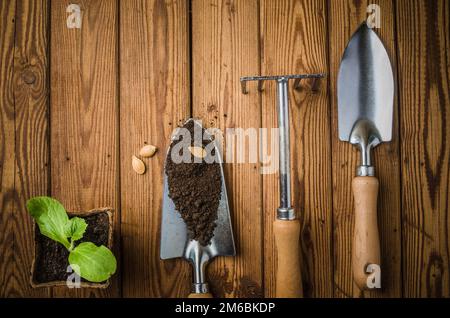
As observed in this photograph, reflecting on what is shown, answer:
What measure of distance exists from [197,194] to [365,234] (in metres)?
0.34

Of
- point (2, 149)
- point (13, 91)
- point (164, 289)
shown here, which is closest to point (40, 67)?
point (13, 91)

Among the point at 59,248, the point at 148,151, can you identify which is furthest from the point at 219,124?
the point at 59,248

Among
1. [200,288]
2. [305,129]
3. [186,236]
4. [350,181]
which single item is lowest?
[200,288]

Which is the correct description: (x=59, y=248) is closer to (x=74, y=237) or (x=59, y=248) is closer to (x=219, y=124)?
(x=74, y=237)

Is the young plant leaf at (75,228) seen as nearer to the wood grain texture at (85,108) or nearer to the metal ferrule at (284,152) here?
the wood grain texture at (85,108)

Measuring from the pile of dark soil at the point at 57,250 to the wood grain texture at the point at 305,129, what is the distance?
331 mm

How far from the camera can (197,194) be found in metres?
Answer: 0.73

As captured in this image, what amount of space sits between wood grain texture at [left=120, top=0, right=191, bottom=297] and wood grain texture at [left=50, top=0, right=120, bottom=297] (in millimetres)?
24

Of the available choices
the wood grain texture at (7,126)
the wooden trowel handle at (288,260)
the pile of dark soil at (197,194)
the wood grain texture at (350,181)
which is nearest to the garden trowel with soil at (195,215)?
the pile of dark soil at (197,194)

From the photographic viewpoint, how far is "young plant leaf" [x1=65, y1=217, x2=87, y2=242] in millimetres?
642

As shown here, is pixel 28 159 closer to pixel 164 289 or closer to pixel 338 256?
pixel 164 289

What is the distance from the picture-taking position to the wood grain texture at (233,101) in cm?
75

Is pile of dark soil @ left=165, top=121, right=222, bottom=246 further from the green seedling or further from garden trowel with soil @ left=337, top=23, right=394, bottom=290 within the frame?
garden trowel with soil @ left=337, top=23, right=394, bottom=290
